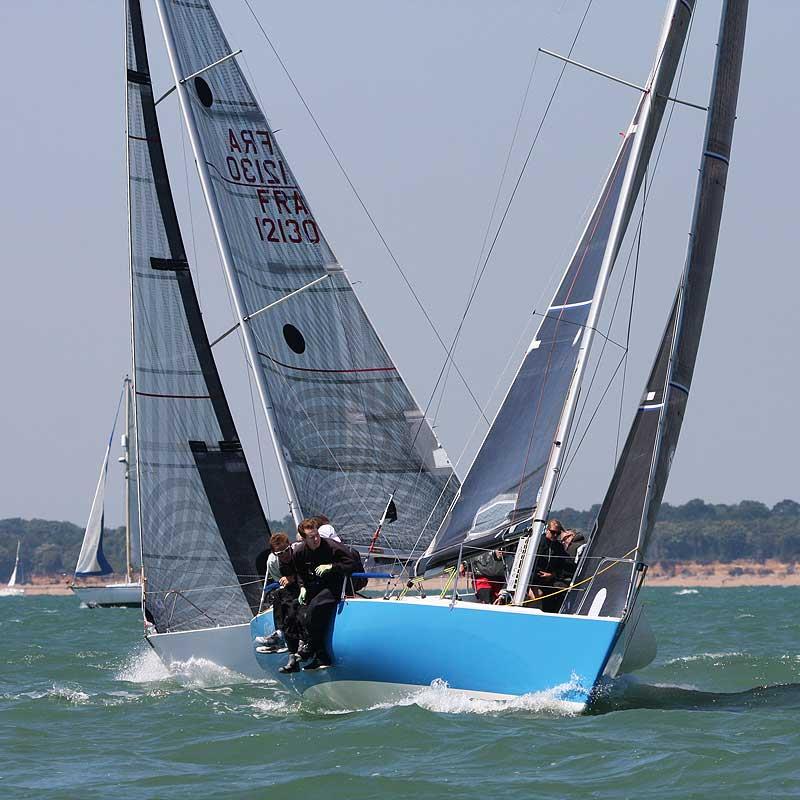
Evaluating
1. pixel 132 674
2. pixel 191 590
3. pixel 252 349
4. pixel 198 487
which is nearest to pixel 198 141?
pixel 252 349

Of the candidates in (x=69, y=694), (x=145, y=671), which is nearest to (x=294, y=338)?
(x=145, y=671)

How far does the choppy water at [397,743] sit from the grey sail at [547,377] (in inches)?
55.2

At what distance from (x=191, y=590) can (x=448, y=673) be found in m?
4.54

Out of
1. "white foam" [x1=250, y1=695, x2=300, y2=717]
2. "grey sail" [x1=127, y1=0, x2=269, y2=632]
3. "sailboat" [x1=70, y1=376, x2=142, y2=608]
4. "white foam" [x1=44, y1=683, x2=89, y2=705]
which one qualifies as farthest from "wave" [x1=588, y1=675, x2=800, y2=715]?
"sailboat" [x1=70, y1=376, x2=142, y2=608]

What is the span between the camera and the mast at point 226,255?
45.9 feet

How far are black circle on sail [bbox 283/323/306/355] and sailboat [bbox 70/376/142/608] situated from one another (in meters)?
28.9

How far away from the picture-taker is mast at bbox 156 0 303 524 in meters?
14.0

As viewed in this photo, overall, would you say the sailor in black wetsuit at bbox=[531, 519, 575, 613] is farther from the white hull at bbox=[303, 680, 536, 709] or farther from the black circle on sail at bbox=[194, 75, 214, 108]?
the black circle on sail at bbox=[194, 75, 214, 108]

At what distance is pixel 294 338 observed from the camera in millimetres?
14516

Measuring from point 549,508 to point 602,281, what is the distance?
1.66 meters

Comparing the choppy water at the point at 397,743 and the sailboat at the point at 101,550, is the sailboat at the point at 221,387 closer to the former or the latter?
the choppy water at the point at 397,743

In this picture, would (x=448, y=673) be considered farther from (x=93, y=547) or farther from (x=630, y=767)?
(x=93, y=547)

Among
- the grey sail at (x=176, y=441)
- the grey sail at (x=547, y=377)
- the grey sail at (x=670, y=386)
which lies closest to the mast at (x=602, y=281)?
the grey sail at (x=547, y=377)

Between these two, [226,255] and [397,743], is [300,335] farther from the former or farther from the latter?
[397,743]
